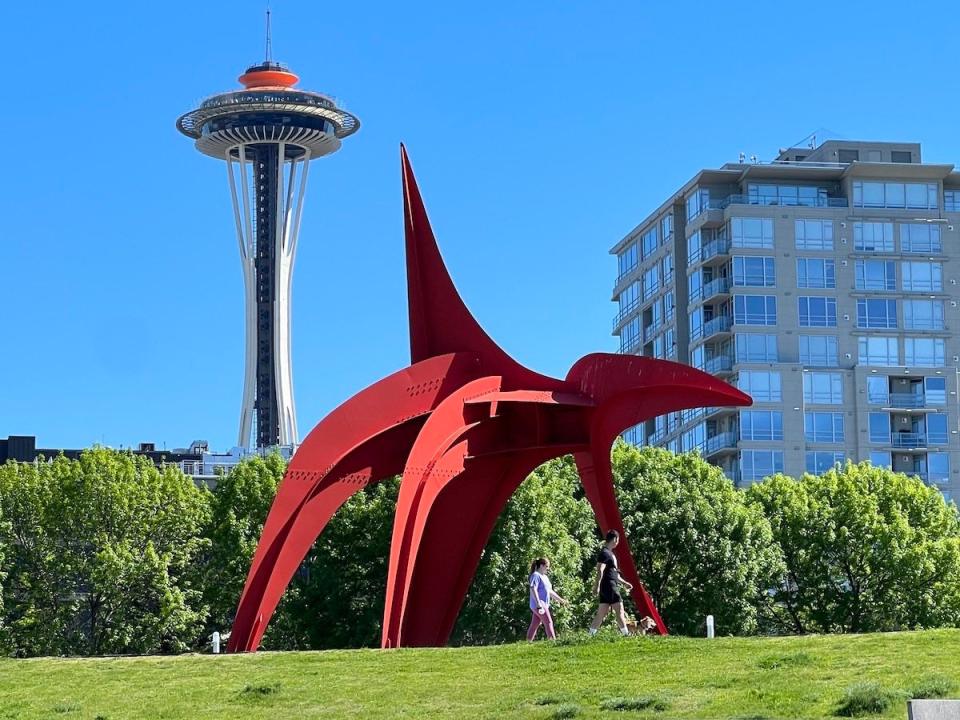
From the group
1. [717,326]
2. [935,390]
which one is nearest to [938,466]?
[935,390]

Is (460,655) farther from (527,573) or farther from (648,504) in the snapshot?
(648,504)

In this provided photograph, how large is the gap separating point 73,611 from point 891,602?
82.5 ft

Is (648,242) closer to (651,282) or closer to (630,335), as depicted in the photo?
(651,282)

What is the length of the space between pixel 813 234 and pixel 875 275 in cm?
385

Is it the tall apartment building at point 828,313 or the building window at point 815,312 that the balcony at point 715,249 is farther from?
the building window at point 815,312

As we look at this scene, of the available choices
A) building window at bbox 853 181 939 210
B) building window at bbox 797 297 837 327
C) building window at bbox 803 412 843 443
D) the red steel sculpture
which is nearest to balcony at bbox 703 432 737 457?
building window at bbox 803 412 843 443

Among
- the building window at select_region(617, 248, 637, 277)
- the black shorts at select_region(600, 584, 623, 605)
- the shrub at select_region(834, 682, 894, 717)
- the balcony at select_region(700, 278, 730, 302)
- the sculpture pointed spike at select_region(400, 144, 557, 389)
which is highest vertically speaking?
the building window at select_region(617, 248, 637, 277)

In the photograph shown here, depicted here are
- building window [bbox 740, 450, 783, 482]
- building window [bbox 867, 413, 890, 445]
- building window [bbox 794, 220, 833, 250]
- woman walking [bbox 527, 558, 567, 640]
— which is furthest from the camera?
building window [bbox 794, 220, 833, 250]

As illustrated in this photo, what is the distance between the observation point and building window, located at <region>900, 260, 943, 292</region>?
313 feet

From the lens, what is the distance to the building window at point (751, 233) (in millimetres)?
93688

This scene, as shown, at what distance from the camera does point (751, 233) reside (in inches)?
3696

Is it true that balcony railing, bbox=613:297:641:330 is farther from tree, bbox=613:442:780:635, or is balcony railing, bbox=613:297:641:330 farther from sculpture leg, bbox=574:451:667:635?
sculpture leg, bbox=574:451:667:635

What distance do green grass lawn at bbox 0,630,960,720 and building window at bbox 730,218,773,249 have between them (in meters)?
66.6

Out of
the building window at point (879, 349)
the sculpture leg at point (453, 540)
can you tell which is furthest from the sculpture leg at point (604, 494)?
the building window at point (879, 349)
